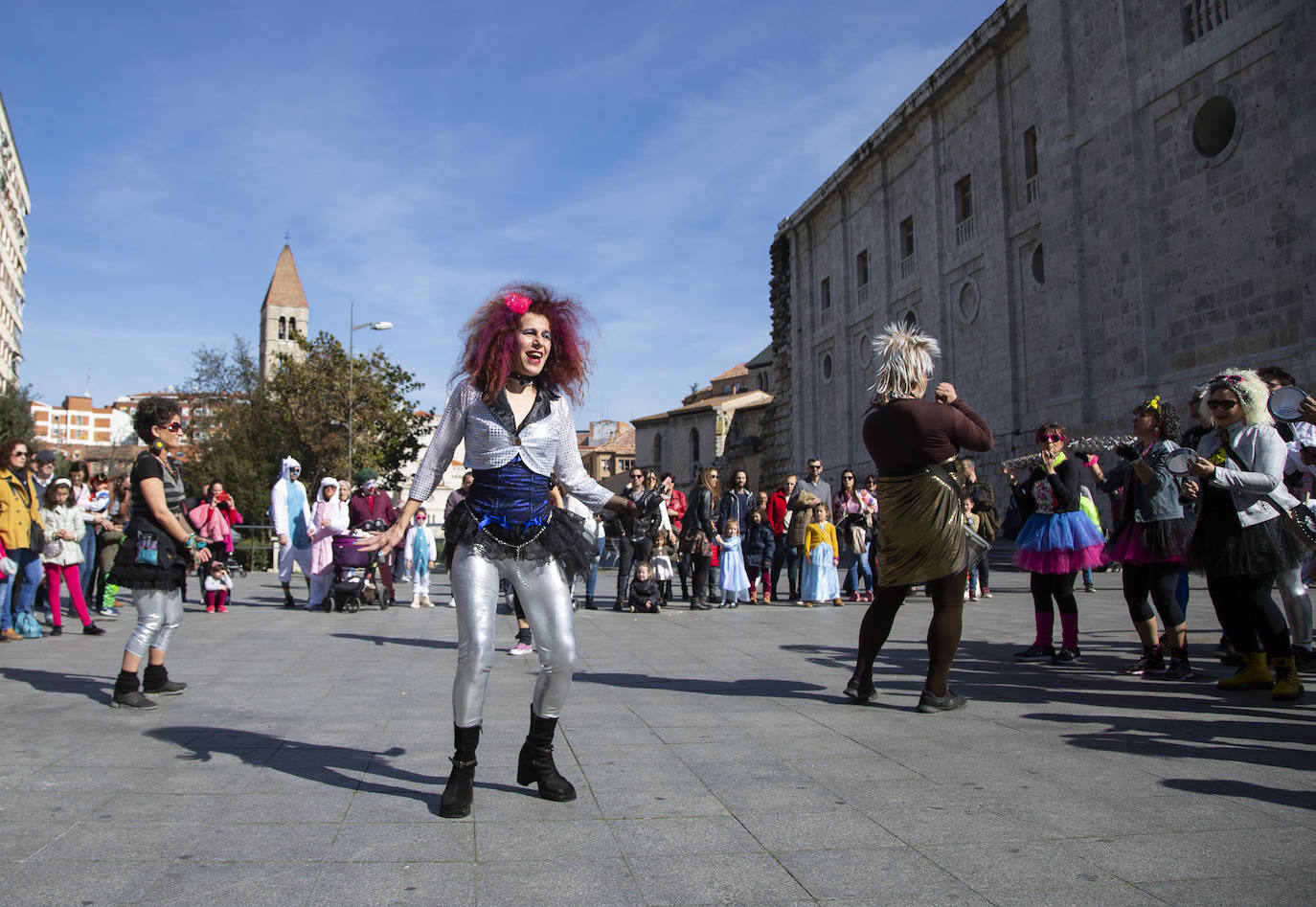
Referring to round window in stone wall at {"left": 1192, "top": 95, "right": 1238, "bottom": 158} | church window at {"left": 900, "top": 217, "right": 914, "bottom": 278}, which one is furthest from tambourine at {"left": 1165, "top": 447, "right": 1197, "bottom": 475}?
church window at {"left": 900, "top": 217, "right": 914, "bottom": 278}

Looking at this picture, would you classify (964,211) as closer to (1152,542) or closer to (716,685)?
(1152,542)

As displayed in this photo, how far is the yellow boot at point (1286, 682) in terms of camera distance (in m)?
5.57

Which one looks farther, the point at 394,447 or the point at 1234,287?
the point at 394,447

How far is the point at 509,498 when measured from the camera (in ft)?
13.0

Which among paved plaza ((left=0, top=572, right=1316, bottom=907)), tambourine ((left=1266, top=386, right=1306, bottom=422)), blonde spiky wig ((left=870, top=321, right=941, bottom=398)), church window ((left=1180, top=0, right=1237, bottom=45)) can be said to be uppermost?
church window ((left=1180, top=0, right=1237, bottom=45))

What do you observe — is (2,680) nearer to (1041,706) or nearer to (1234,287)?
(1041,706)

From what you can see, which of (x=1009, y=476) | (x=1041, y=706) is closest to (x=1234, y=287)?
(x=1009, y=476)

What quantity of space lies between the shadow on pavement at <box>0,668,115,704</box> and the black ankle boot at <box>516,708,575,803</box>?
3730 millimetres

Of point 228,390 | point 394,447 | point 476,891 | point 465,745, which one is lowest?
point 476,891

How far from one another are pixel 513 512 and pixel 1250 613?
451 cm

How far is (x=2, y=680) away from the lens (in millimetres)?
7016

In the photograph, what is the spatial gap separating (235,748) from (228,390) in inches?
2141

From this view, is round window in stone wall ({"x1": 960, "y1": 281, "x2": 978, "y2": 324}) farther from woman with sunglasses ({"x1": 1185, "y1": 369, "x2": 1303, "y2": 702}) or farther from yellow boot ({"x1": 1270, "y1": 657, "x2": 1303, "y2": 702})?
yellow boot ({"x1": 1270, "y1": 657, "x2": 1303, "y2": 702})

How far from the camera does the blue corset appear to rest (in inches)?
154
